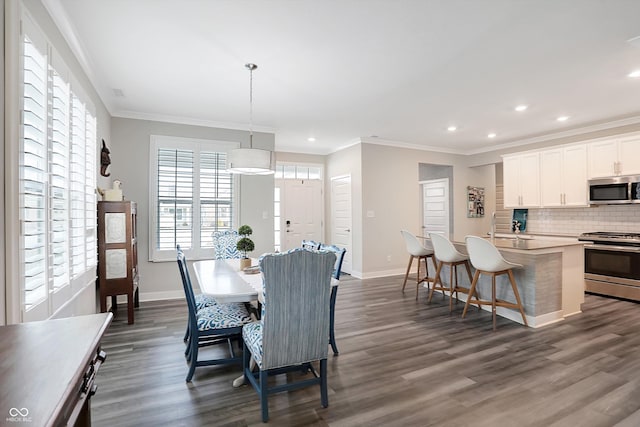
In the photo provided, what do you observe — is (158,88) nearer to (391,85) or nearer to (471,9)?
(391,85)

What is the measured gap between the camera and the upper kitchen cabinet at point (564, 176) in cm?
509

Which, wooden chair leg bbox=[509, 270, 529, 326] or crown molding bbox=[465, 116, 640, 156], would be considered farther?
crown molding bbox=[465, 116, 640, 156]

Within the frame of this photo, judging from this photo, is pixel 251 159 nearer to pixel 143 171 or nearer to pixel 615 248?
pixel 143 171

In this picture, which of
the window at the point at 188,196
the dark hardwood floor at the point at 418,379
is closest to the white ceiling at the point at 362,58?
the window at the point at 188,196

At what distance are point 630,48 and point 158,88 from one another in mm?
4636

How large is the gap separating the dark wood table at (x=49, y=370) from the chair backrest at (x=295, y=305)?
846mm

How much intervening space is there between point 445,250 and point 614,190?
2806 mm

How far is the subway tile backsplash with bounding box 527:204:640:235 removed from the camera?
4875mm

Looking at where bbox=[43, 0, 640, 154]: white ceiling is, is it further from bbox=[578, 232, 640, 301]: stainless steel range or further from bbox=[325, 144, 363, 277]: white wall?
bbox=[578, 232, 640, 301]: stainless steel range

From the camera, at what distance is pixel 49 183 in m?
2.13

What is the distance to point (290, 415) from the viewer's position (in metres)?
2.02

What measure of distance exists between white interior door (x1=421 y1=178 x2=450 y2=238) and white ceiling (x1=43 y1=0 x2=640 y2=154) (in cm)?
241

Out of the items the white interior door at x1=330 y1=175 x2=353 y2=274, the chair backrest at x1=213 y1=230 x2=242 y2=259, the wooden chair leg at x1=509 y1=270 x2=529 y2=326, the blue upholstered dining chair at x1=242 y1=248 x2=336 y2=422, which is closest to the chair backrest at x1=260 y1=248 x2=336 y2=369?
the blue upholstered dining chair at x1=242 y1=248 x2=336 y2=422

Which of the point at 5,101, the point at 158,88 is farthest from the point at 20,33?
the point at 158,88
